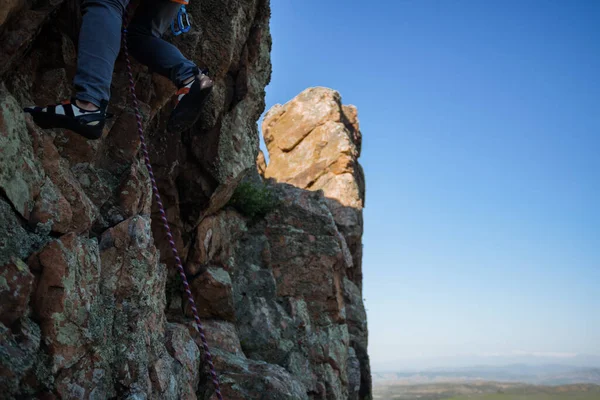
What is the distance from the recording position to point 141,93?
7379 millimetres

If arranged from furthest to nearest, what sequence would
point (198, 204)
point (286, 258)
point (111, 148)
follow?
point (286, 258) → point (198, 204) → point (111, 148)

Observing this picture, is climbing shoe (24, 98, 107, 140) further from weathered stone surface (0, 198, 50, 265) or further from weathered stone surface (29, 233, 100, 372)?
weathered stone surface (29, 233, 100, 372)

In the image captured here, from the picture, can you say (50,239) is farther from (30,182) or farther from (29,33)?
(29,33)

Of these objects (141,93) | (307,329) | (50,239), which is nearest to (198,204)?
(141,93)

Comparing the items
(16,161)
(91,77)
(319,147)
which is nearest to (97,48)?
(91,77)

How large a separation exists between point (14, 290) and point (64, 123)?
160 centimetres

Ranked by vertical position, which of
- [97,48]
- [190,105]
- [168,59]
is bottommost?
[190,105]

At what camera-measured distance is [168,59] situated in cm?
614

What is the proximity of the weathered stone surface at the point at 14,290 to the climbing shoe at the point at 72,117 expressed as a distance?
4.39 feet

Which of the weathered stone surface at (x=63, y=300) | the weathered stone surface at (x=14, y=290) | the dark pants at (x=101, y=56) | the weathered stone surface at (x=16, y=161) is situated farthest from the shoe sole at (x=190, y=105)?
the weathered stone surface at (x=14, y=290)

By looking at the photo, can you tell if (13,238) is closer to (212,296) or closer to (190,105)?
(190,105)

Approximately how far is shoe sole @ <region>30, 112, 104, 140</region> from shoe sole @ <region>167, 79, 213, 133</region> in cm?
108

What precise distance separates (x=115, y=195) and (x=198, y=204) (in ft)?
12.0

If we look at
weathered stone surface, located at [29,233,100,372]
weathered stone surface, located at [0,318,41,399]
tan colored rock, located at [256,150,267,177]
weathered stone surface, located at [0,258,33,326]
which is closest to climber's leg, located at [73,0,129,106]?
weathered stone surface, located at [29,233,100,372]
